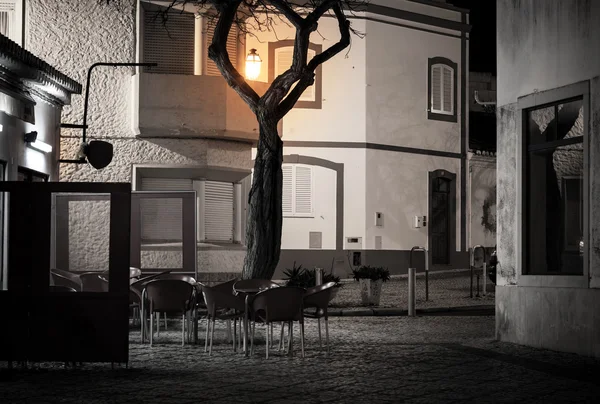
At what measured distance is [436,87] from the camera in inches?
1248

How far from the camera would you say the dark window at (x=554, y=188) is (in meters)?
13.8

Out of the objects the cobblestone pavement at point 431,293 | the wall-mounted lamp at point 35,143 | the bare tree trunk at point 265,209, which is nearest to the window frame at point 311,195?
the cobblestone pavement at point 431,293

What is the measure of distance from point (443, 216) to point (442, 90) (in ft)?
12.1

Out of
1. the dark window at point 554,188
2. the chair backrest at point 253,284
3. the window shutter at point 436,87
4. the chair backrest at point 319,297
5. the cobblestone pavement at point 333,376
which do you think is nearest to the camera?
the cobblestone pavement at point 333,376

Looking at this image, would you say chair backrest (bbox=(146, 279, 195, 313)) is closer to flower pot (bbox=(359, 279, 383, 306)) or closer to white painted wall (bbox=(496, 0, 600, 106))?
white painted wall (bbox=(496, 0, 600, 106))

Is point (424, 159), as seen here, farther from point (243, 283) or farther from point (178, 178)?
point (243, 283)

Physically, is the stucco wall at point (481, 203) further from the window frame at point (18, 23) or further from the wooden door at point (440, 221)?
the window frame at point (18, 23)

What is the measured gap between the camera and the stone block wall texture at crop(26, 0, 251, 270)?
2589 cm

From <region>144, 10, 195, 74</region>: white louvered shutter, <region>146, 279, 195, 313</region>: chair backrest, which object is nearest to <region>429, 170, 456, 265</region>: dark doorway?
<region>144, 10, 195, 74</region>: white louvered shutter

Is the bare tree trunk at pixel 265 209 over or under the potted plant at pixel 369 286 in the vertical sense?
over

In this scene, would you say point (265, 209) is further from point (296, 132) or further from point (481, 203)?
point (481, 203)

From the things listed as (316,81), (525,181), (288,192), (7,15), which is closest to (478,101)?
(316,81)

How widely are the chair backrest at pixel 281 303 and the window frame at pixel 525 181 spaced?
3338 mm

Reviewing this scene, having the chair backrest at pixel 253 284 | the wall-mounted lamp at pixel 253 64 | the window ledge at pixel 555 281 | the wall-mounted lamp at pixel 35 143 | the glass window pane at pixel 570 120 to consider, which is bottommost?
the chair backrest at pixel 253 284
